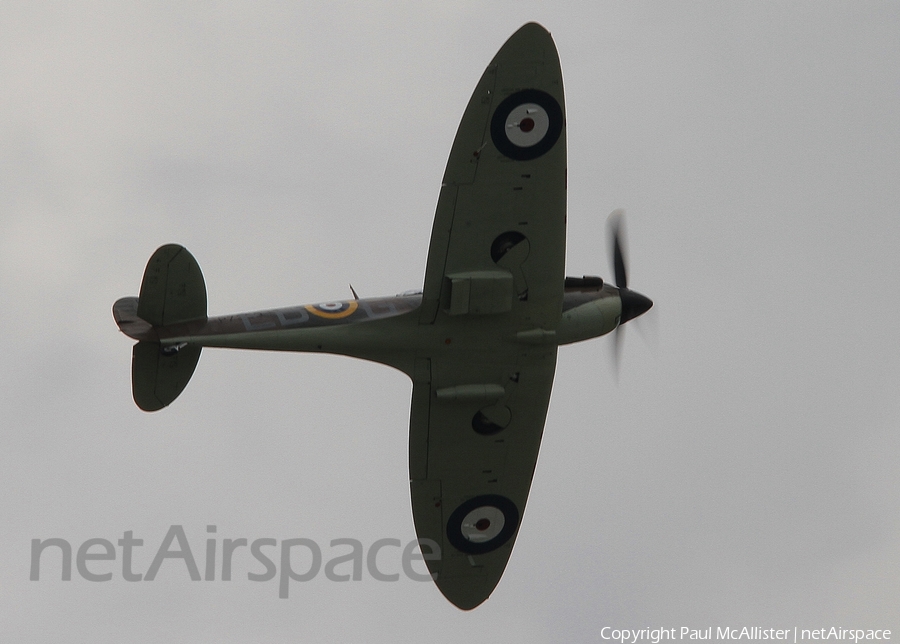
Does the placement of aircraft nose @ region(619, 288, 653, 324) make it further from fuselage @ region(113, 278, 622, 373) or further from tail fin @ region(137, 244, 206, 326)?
tail fin @ region(137, 244, 206, 326)

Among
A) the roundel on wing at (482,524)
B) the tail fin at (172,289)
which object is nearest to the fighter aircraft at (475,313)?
the tail fin at (172,289)

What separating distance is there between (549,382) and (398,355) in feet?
7.40

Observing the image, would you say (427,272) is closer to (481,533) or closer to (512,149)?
(512,149)

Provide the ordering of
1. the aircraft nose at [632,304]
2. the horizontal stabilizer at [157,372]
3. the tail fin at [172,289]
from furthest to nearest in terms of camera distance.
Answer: the aircraft nose at [632,304], the horizontal stabilizer at [157,372], the tail fin at [172,289]

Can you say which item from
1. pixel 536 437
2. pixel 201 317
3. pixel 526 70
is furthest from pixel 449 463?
pixel 526 70

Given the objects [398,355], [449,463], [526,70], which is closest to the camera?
[526,70]

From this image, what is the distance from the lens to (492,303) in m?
17.1

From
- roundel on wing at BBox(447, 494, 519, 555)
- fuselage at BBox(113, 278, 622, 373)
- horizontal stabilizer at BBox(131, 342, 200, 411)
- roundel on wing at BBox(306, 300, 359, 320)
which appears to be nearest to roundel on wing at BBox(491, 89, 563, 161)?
fuselage at BBox(113, 278, 622, 373)

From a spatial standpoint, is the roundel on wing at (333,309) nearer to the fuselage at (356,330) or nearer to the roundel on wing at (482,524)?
the fuselage at (356,330)

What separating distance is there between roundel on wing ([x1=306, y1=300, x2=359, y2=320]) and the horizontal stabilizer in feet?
5.42

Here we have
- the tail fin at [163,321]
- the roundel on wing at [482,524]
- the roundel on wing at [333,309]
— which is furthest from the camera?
the roundel on wing at [482,524]

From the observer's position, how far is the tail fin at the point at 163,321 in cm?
1639

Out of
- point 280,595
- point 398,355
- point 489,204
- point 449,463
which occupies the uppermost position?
point 489,204

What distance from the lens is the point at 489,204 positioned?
658 inches
